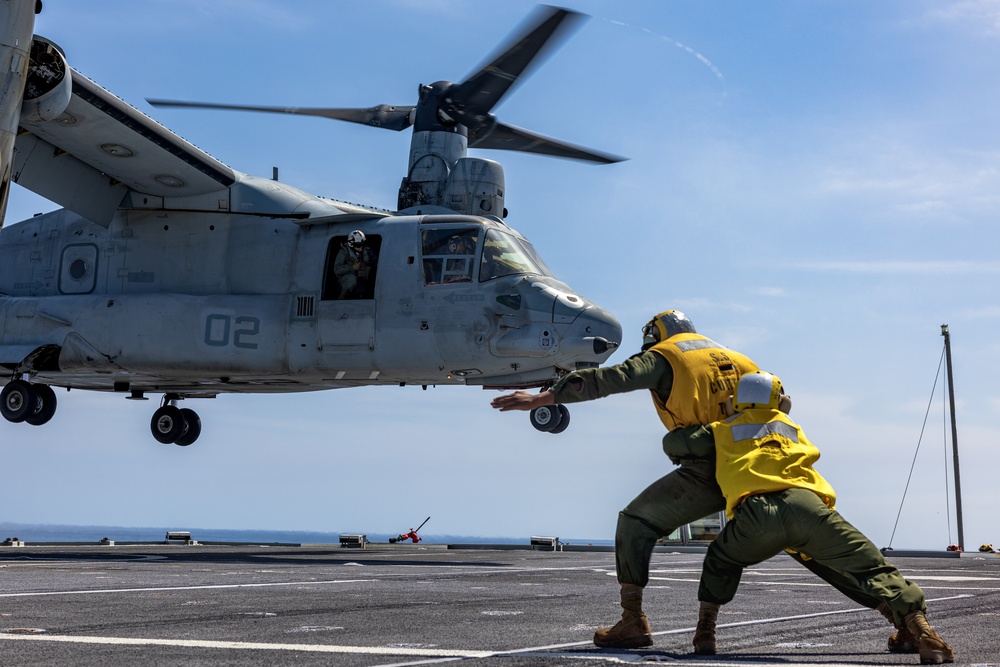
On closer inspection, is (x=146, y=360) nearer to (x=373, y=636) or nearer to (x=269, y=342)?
(x=269, y=342)

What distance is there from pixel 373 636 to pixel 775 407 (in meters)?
2.64

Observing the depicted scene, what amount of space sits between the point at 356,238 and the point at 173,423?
817 cm

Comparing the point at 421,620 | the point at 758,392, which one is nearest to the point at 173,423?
the point at 421,620

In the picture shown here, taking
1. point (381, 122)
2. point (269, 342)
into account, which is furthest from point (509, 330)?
point (381, 122)

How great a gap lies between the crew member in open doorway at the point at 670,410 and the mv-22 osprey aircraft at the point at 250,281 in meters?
13.0

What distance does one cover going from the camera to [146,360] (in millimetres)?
21609

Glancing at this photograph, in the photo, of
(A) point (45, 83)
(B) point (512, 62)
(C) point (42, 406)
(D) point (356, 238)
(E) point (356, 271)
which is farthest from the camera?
(B) point (512, 62)

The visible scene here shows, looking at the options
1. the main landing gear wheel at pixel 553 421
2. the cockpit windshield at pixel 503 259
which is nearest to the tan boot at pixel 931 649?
the cockpit windshield at pixel 503 259

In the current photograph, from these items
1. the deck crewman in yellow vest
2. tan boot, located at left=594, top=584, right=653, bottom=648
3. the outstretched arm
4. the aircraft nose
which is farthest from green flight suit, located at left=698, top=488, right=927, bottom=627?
the aircraft nose

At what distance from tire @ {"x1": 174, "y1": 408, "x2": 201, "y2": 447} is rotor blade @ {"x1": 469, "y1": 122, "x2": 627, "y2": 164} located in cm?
902

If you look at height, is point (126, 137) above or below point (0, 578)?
above

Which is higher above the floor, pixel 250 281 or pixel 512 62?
pixel 512 62

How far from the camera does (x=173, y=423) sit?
25875mm

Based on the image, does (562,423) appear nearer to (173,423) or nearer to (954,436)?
(173,423)
